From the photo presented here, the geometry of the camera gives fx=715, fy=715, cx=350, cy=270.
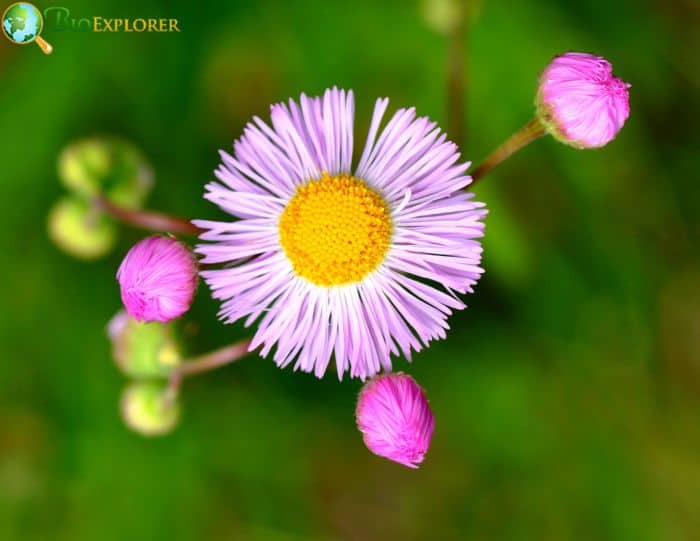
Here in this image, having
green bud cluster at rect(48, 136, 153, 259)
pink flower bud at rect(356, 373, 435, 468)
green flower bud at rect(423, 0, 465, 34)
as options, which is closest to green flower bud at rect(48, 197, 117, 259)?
green bud cluster at rect(48, 136, 153, 259)

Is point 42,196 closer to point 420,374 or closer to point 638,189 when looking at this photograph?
point 420,374

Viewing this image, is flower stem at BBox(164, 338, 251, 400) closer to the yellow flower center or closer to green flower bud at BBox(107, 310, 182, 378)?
green flower bud at BBox(107, 310, 182, 378)

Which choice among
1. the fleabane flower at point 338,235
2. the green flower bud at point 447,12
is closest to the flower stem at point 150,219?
the fleabane flower at point 338,235

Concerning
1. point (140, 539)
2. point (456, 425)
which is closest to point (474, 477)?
point (456, 425)

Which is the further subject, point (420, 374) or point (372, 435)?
point (420, 374)

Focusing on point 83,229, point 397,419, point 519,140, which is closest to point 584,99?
point 519,140
